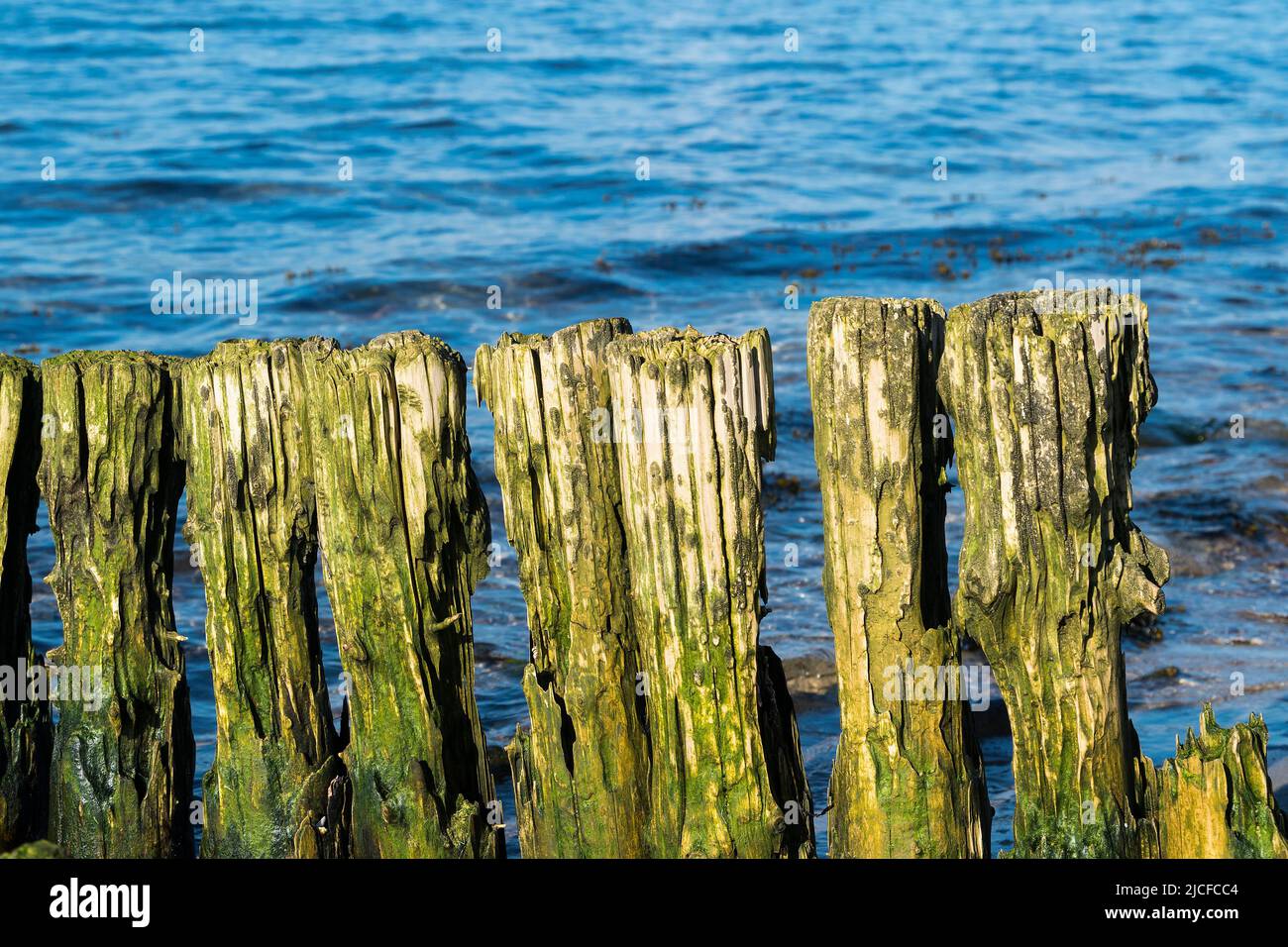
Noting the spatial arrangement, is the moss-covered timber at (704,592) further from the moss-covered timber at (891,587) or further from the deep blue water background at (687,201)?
the deep blue water background at (687,201)

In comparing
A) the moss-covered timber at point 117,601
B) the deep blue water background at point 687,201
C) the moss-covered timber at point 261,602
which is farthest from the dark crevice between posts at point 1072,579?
the moss-covered timber at point 117,601

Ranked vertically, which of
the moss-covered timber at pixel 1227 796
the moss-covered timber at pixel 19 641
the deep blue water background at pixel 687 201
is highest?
the deep blue water background at pixel 687 201

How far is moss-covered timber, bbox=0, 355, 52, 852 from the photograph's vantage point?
497 centimetres

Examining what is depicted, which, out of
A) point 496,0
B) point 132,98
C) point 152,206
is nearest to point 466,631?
point 152,206

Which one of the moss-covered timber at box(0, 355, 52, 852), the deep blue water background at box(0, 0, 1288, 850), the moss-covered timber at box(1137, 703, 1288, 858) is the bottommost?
the moss-covered timber at box(1137, 703, 1288, 858)

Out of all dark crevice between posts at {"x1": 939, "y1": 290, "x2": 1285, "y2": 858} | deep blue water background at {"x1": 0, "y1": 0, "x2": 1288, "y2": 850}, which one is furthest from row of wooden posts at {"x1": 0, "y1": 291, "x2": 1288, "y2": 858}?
deep blue water background at {"x1": 0, "y1": 0, "x2": 1288, "y2": 850}

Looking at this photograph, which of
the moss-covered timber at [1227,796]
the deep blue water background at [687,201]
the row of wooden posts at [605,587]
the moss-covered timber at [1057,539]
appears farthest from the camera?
the deep blue water background at [687,201]

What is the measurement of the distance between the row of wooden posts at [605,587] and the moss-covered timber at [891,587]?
10 mm

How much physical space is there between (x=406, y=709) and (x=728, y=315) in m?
12.3

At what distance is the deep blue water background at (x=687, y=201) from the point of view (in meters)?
11.1

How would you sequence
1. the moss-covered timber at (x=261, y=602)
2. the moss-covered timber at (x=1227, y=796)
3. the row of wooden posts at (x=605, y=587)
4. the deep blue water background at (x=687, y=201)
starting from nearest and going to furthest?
the row of wooden posts at (x=605, y=587) < the moss-covered timber at (x=1227, y=796) < the moss-covered timber at (x=261, y=602) < the deep blue water background at (x=687, y=201)

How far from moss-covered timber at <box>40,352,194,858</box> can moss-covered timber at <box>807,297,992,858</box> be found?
7.39ft

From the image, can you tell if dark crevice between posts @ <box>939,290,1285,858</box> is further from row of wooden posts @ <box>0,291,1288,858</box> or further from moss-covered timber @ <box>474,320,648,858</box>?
moss-covered timber @ <box>474,320,648,858</box>
